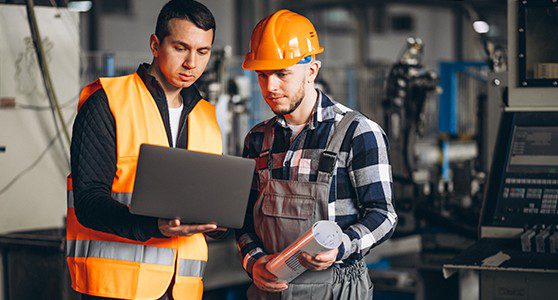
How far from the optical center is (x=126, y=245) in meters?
2.39

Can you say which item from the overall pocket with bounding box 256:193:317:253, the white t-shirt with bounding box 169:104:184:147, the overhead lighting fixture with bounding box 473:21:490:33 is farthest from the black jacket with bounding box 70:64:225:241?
the overhead lighting fixture with bounding box 473:21:490:33

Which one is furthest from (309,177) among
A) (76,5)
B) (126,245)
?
(76,5)

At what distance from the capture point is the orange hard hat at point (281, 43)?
243cm

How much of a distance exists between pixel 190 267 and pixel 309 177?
0.44 m

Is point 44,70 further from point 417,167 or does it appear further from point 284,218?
point 417,167

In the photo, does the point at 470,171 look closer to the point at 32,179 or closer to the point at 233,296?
the point at 233,296

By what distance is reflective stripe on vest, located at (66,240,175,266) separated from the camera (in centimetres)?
238

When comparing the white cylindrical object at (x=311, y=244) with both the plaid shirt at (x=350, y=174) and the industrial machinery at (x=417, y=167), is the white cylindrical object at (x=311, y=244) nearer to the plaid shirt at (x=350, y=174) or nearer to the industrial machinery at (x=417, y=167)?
the plaid shirt at (x=350, y=174)

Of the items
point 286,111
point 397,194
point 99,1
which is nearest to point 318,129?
point 286,111

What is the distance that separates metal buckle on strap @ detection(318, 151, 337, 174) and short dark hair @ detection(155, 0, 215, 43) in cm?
49

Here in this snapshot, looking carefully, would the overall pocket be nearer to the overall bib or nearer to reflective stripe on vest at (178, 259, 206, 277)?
the overall bib

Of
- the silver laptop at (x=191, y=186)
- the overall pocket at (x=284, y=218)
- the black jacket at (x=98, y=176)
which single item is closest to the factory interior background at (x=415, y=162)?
the overall pocket at (x=284, y=218)

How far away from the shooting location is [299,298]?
2.40m

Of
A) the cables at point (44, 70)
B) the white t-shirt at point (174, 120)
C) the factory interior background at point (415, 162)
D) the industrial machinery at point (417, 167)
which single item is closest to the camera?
the white t-shirt at point (174, 120)
